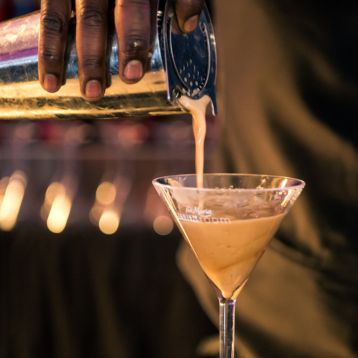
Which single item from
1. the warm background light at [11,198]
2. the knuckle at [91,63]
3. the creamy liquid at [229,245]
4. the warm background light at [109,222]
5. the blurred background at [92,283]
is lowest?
the blurred background at [92,283]

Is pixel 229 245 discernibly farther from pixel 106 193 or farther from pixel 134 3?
pixel 106 193

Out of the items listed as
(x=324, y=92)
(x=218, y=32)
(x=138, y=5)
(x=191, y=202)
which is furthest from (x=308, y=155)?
(x=138, y=5)

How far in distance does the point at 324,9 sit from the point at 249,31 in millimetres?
220

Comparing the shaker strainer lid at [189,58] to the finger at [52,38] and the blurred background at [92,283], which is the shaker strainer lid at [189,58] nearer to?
the finger at [52,38]

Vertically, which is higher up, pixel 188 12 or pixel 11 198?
pixel 188 12

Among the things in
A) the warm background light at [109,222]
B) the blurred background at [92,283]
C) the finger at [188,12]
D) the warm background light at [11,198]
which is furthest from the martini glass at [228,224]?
the warm background light at [11,198]

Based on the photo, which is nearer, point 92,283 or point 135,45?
point 135,45

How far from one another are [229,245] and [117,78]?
12.4 inches

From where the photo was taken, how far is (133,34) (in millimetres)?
868

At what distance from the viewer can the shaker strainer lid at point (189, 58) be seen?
3.07 feet

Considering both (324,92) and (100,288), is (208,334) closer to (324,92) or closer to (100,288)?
(100,288)

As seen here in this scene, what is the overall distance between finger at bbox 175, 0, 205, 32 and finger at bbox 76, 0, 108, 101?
110mm

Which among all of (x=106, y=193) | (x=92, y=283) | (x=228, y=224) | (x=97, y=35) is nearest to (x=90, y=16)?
(x=97, y=35)

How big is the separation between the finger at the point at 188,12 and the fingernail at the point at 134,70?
10cm
